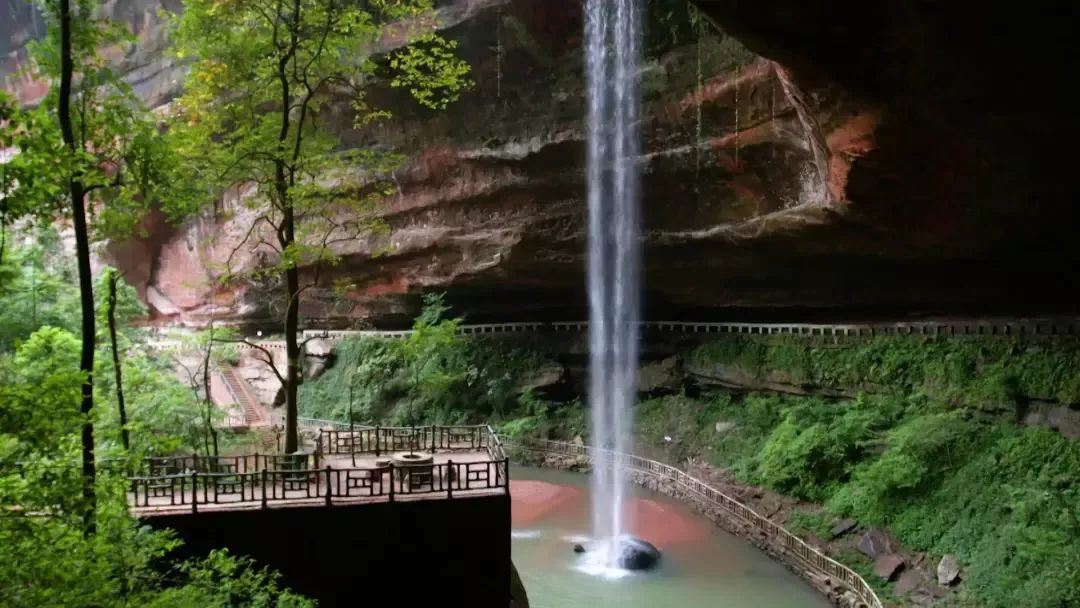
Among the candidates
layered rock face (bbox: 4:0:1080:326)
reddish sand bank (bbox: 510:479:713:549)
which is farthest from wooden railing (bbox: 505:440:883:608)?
layered rock face (bbox: 4:0:1080:326)

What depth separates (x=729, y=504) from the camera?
1725cm

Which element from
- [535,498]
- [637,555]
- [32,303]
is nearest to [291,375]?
[637,555]

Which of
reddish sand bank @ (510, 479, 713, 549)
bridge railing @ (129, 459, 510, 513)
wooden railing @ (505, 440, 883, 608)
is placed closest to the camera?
bridge railing @ (129, 459, 510, 513)

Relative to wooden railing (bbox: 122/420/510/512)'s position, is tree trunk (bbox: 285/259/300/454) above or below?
above

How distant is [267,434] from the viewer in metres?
21.3

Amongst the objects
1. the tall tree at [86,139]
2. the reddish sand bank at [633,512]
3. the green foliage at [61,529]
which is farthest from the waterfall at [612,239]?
the tall tree at [86,139]

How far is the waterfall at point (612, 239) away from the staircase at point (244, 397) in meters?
12.1

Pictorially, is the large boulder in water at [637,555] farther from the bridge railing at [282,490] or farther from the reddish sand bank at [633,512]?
the bridge railing at [282,490]

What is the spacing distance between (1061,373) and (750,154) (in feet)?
29.1

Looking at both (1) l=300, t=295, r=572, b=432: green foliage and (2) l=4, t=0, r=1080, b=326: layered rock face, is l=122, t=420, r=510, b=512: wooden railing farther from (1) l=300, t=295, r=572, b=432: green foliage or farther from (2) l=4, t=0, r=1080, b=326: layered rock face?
(1) l=300, t=295, r=572, b=432: green foliage

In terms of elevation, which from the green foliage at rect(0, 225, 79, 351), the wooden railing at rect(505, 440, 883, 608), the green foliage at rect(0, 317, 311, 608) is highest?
the green foliage at rect(0, 225, 79, 351)

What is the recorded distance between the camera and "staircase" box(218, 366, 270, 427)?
2428 cm

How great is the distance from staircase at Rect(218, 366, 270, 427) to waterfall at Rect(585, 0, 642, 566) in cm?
1209

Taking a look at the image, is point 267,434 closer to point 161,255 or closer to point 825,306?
point 161,255
